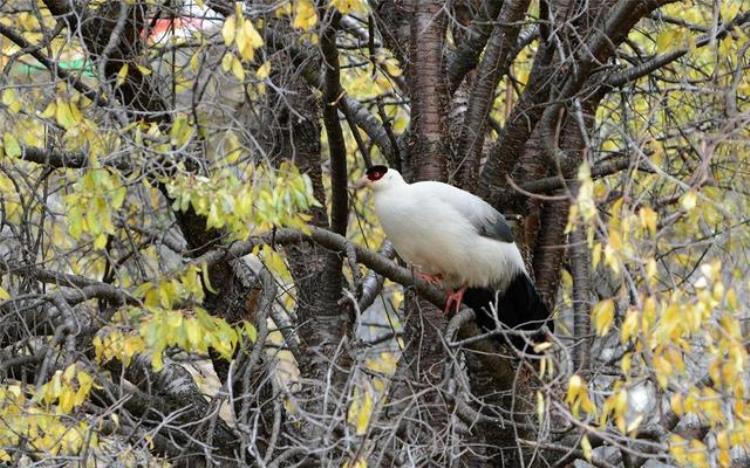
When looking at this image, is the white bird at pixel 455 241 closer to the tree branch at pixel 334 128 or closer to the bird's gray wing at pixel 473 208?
the bird's gray wing at pixel 473 208

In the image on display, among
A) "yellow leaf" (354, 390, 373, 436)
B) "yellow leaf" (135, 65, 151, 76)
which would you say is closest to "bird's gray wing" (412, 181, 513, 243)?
"yellow leaf" (135, 65, 151, 76)

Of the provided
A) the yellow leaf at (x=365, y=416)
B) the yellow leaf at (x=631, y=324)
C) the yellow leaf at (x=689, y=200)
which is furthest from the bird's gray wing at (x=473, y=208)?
the yellow leaf at (x=631, y=324)

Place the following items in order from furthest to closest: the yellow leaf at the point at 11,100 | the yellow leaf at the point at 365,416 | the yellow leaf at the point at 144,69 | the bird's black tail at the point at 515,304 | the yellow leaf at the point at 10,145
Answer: the bird's black tail at the point at 515,304 < the yellow leaf at the point at 144,69 < the yellow leaf at the point at 11,100 < the yellow leaf at the point at 10,145 < the yellow leaf at the point at 365,416

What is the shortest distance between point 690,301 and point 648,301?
0.41 feet

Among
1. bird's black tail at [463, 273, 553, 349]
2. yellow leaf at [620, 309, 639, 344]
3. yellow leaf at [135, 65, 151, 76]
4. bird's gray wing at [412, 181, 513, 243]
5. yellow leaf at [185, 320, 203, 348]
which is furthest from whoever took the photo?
bird's black tail at [463, 273, 553, 349]

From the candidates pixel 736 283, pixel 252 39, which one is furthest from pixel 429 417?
pixel 252 39

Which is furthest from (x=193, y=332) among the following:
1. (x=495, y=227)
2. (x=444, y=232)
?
(x=495, y=227)

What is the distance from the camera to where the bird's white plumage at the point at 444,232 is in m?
6.36

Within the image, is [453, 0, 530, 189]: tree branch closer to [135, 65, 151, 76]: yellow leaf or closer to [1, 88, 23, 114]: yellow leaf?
[135, 65, 151, 76]: yellow leaf

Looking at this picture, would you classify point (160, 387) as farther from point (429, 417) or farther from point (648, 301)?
point (648, 301)

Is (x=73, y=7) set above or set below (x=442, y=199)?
above

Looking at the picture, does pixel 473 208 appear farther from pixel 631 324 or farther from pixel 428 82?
pixel 631 324

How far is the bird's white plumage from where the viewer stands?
250 inches

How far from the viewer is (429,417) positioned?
583 cm
